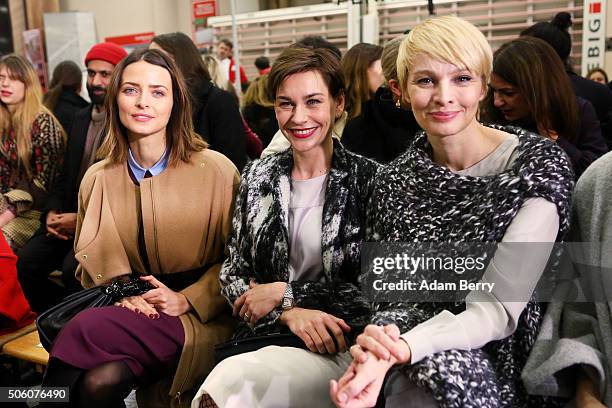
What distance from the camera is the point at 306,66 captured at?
1.87 meters

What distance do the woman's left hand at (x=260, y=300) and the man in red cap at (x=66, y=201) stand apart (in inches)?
64.4

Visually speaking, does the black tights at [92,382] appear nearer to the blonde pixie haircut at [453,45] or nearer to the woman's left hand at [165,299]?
the woman's left hand at [165,299]

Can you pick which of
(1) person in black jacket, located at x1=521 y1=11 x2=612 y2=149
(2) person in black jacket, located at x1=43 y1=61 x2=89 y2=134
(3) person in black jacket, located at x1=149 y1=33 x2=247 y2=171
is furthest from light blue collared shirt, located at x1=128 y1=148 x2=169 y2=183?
(2) person in black jacket, located at x1=43 y1=61 x2=89 y2=134

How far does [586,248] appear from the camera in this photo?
4.69 ft

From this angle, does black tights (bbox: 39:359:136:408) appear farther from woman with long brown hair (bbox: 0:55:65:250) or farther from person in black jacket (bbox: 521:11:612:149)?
person in black jacket (bbox: 521:11:612:149)

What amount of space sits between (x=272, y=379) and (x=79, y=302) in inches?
32.7

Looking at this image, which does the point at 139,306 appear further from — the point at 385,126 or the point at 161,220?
the point at 385,126

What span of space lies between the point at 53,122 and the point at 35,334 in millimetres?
1484

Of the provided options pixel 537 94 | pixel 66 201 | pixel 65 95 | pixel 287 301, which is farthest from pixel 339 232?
pixel 65 95

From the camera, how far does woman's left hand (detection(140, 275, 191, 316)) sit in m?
2.00

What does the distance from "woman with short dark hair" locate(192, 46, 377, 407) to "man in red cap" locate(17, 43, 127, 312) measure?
1.54 metres

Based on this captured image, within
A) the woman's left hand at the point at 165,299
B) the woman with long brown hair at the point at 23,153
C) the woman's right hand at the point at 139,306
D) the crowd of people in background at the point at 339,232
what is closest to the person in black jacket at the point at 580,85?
the crowd of people in background at the point at 339,232

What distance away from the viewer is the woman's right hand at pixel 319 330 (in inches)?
65.1

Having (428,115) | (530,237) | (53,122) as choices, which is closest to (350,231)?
(428,115)
